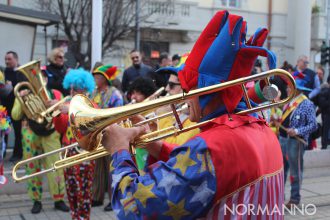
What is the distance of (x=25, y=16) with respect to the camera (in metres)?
8.48

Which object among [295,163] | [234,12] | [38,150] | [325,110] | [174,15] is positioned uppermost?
[234,12]

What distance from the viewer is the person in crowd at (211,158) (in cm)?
154

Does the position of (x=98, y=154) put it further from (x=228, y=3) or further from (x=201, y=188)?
(x=228, y=3)

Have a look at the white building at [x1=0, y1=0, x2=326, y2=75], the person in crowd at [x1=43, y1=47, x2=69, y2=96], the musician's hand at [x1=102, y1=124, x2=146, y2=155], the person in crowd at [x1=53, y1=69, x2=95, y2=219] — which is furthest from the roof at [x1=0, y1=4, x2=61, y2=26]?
the white building at [x1=0, y1=0, x2=326, y2=75]

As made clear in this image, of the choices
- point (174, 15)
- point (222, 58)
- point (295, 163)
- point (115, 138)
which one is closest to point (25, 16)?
point (295, 163)

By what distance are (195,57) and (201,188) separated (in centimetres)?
59

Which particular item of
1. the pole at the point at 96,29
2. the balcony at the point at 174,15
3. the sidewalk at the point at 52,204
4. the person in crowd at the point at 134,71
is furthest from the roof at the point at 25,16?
the balcony at the point at 174,15

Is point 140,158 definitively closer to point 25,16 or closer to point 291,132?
point 291,132

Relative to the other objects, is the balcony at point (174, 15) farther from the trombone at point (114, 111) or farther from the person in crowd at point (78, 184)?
the trombone at point (114, 111)

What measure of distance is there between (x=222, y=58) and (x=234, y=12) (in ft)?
72.0

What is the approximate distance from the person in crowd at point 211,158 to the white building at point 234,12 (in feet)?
59.4

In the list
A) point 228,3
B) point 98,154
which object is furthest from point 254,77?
point 228,3

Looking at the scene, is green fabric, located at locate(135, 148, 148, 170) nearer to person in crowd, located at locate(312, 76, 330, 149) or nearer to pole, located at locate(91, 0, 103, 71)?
pole, located at locate(91, 0, 103, 71)

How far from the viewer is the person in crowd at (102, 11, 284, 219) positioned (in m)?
1.54
